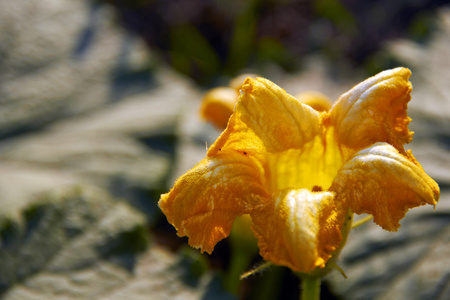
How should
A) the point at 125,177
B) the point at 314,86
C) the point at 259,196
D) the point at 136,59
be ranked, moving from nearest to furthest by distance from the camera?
1. the point at 259,196
2. the point at 125,177
3. the point at 136,59
4. the point at 314,86

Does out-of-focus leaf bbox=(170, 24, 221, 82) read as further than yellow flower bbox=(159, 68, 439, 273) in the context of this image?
Yes

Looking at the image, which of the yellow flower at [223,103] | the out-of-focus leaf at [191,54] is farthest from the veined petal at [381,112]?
the out-of-focus leaf at [191,54]

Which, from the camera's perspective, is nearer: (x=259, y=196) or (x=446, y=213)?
(x=259, y=196)

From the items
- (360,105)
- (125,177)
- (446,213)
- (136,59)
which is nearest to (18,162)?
(125,177)

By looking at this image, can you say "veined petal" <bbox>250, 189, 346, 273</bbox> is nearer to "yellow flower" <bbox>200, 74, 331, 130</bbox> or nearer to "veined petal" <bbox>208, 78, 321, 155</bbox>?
"veined petal" <bbox>208, 78, 321, 155</bbox>

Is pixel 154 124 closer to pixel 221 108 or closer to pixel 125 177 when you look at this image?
pixel 125 177

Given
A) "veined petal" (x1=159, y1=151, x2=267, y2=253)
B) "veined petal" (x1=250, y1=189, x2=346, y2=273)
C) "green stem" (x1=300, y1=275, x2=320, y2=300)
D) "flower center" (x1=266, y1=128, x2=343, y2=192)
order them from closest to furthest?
"veined petal" (x1=250, y1=189, x2=346, y2=273) → "veined petal" (x1=159, y1=151, x2=267, y2=253) → "green stem" (x1=300, y1=275, x2=320, y2=300) → "flower center" (x1=266, y1=128, x2=343, y2=192)

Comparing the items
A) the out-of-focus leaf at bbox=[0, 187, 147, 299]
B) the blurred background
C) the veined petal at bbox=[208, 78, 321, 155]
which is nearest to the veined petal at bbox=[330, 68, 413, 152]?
the veined petal at bbox=[208, 78, 321, 155]
